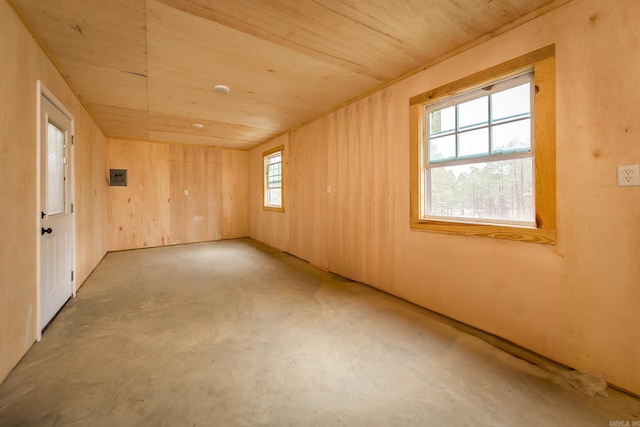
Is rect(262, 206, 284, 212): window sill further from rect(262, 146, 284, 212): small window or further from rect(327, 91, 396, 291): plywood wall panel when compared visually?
rect(327, 91, 396, 291): plywood wall panel

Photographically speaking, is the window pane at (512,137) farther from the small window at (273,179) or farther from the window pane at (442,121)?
the small window at (273,179)

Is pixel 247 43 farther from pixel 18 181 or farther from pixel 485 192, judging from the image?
pixel 485 192

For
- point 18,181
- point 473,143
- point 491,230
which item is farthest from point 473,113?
point 18,181

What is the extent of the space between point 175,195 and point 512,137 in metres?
6.44

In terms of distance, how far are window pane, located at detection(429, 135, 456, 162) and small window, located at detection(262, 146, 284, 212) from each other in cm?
323

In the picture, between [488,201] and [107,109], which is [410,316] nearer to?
[488,201]

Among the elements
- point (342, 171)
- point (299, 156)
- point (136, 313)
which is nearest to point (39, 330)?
point (136, 313)

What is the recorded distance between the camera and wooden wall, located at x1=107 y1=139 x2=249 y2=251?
5.68 metres

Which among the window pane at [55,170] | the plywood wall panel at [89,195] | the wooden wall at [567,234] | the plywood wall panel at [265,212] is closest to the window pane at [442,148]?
the wooden wall at [567,234]

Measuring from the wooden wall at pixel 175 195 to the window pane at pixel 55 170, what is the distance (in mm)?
3212

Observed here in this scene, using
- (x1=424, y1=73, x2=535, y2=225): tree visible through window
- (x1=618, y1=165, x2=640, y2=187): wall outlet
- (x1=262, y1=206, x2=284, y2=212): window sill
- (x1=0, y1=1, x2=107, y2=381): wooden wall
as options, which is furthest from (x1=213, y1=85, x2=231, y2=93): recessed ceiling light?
(x1=618, y1=165, x2=640, y2=187): wall outlet

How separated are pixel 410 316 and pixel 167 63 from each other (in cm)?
337

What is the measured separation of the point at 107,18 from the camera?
1914mm

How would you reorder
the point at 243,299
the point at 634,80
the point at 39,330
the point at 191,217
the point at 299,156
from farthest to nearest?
the point at 191,217 < the point at 299,156 < the point at 243,299 < the point at 39,330 < the point at 634,80
